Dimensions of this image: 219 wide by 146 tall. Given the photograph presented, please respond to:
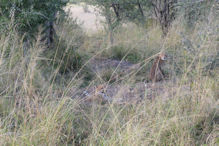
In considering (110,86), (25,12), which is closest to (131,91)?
(110,86)

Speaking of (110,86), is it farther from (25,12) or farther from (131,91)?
(25,12)

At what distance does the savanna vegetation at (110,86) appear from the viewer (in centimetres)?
254

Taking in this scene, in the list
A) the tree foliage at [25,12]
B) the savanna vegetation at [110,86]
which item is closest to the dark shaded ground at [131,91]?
the savanna vegetation at [110,86]

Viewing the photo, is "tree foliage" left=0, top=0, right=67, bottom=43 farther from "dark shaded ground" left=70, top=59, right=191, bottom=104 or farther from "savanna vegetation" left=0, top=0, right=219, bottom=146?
"dark shaded ground" left=70, top=59, right=191, bottom=104

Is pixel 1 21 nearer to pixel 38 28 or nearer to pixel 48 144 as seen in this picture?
pixel 38 28

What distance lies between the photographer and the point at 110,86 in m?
4.51

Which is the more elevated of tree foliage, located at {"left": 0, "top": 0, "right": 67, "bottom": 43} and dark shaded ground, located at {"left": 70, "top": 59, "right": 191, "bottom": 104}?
tree foliage, located at {"left": 0, "top": 0, "right": 67, "bottom": 43}

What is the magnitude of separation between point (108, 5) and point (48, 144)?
5164 millimetres

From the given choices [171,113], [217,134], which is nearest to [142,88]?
[171,113]

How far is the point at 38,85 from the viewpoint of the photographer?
4117 mm

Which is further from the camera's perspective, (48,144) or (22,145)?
(48,144)

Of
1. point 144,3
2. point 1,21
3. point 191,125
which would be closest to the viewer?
point 191,125

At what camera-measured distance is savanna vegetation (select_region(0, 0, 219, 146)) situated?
2.54 meters

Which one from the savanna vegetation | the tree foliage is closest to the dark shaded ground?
the savanna vegetation
